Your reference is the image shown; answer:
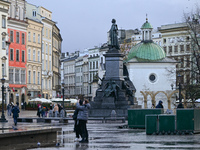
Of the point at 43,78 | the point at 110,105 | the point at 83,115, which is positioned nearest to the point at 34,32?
the point at 43,78

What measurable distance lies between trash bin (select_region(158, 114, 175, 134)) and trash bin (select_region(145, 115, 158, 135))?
183mm

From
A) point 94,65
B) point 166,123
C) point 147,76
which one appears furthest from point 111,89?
point 94,65

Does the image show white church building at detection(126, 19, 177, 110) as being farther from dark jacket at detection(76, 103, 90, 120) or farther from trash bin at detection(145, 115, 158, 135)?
dark jacket at detection(76, 103, 90, 120)

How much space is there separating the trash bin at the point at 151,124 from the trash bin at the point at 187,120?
999mm

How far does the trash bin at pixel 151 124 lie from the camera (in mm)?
25672

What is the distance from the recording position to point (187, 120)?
1020 inches

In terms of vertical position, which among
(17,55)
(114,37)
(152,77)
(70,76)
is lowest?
(152,77)

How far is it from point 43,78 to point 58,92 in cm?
1871

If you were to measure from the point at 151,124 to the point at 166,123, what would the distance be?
27.4 inches

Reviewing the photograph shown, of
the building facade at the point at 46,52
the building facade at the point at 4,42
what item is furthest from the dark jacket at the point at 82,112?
the building facade at the point at 46,52

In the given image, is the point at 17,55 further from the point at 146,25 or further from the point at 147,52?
the point at 146,25

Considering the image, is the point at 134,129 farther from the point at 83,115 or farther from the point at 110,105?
the point at 110,105

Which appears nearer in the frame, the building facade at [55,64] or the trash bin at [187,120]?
the trash bin at [187,120]

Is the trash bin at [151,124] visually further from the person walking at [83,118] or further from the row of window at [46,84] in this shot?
the row of window at [46,84]
